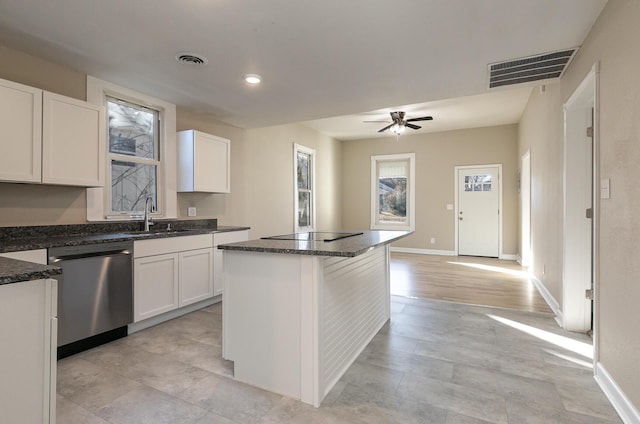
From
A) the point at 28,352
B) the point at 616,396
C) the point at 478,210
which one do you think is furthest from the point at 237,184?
the point at 478,210

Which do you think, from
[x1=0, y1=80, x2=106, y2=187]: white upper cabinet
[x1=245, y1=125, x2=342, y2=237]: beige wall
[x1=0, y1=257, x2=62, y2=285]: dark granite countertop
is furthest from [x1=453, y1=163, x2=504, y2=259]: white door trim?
[x1=0, y1=257, x2=62, y2=285]: dark granite countertop

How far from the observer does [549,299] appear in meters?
3.59

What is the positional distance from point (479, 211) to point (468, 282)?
2870mm

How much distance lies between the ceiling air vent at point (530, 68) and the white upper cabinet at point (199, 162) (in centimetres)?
307

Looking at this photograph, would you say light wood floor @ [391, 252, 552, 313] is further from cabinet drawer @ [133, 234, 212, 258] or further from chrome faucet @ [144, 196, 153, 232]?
chrome faucet @ [144, 196, 153, 232]

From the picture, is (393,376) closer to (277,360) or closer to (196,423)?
(277,360)

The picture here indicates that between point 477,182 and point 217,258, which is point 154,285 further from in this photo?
point 477,182

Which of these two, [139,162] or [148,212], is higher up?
[139,162]

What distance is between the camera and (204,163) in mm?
3881

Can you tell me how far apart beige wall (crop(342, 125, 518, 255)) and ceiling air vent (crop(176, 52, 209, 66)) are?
Result: 5769mm

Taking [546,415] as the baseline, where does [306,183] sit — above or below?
above

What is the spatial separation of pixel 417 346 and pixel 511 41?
2.44 m

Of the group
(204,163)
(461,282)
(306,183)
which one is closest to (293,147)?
(306,183)

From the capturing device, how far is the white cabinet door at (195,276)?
329cm
